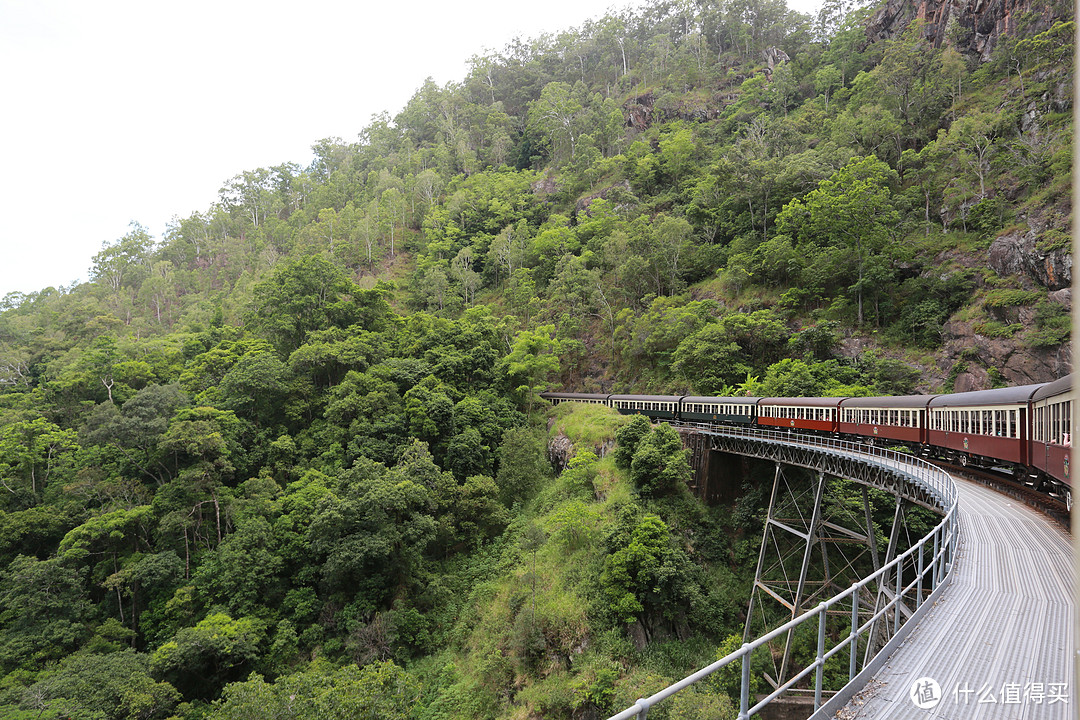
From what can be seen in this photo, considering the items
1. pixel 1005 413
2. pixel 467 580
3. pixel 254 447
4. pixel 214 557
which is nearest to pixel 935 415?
pixel 1005 413

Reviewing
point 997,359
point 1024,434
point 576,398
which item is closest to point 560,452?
point 576,398

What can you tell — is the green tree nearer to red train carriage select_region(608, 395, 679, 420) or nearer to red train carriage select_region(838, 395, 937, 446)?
red train carriage select_region(608, 395, 679, 420)

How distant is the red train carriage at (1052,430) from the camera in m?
9.03

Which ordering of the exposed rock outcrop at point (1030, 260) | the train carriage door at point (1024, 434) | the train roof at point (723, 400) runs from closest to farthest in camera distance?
the train carriage door at point (1024, 434), the exposed rock outcrop at point (1030, 260), the train roof at point (723, 400)

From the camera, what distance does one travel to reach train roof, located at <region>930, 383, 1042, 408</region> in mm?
11219

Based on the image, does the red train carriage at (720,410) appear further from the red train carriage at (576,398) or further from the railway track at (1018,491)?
the railway track at (1018,491)

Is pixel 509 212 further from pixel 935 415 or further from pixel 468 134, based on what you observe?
pixel 935 415

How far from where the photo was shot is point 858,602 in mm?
6262

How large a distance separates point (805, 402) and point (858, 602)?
1590cm

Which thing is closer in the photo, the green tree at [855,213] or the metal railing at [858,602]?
the metal railing at [858,602]

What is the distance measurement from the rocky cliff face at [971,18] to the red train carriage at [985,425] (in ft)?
128
